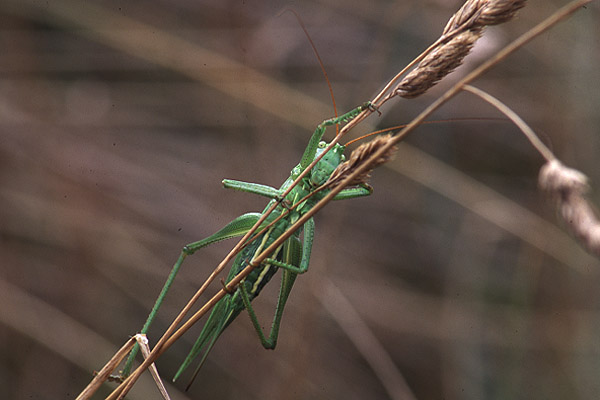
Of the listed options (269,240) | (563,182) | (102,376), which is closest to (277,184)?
(269,240)

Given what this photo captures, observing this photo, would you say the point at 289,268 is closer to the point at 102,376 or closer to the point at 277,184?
the point at 102,376

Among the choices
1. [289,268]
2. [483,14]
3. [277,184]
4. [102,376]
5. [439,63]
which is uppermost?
[483,14]

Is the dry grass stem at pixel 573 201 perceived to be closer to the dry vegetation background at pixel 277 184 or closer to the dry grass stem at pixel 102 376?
the dry grass stem at pixel 102 376

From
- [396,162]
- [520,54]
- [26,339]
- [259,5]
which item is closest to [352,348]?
[396,162]

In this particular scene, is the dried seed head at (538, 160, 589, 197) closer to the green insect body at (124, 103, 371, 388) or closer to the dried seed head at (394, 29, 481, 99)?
the dried seed head at (394, 29, 481, 99)

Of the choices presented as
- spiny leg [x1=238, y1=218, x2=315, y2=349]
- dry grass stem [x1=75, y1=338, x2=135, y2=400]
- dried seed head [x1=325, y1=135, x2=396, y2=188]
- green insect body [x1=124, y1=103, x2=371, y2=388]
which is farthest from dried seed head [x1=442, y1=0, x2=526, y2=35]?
dry grass stem [x1=75, y1=338, x2=135, y2=400]

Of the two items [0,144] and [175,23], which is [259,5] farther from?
[0,144]
